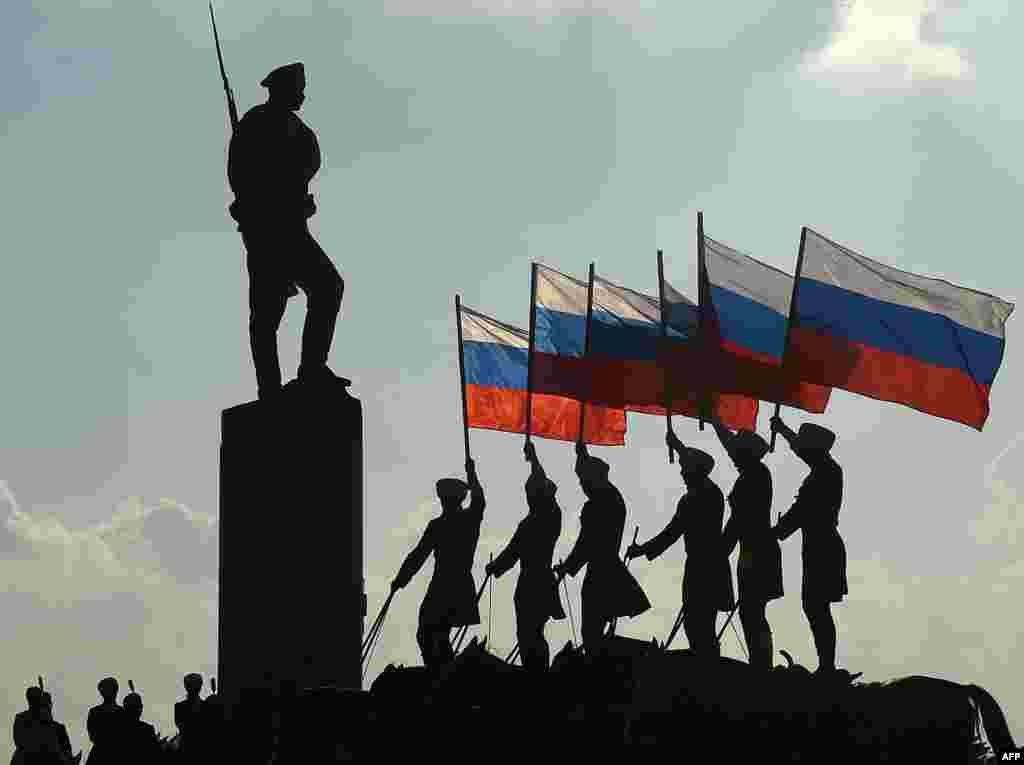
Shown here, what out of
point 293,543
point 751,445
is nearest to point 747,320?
point 751,445

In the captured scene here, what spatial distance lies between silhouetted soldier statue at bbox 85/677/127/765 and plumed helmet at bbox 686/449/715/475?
505 cm

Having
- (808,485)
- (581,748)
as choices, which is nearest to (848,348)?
(808,485)

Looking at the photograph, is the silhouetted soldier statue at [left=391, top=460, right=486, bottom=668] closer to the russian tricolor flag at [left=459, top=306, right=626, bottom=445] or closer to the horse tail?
the russian tricolor flag at [left=459, top=306, right=626, bottom=445]

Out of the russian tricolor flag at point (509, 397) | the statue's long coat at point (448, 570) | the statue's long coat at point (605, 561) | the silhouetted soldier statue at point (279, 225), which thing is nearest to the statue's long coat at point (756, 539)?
the statue's long coat at point (605, 561)

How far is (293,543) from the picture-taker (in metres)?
18.9

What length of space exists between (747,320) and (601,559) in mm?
3867

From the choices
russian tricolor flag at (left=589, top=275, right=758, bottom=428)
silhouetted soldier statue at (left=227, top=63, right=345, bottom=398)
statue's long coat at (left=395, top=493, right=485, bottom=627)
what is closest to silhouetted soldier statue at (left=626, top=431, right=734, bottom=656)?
statue's long coat at (left=395, top=493, right=485, bottom=627)

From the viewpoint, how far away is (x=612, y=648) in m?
15.1

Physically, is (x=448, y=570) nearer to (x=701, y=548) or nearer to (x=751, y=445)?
(x=701, y=548)

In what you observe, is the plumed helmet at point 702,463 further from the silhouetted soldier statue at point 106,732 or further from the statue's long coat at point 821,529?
the silhouetted soldier statue at point 106,732

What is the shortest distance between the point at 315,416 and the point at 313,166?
7.94 feet

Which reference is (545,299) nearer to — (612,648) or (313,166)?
(313,166)

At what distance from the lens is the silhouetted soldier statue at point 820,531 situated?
16.7 meters

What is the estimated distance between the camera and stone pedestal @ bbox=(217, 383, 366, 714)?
1872cm
